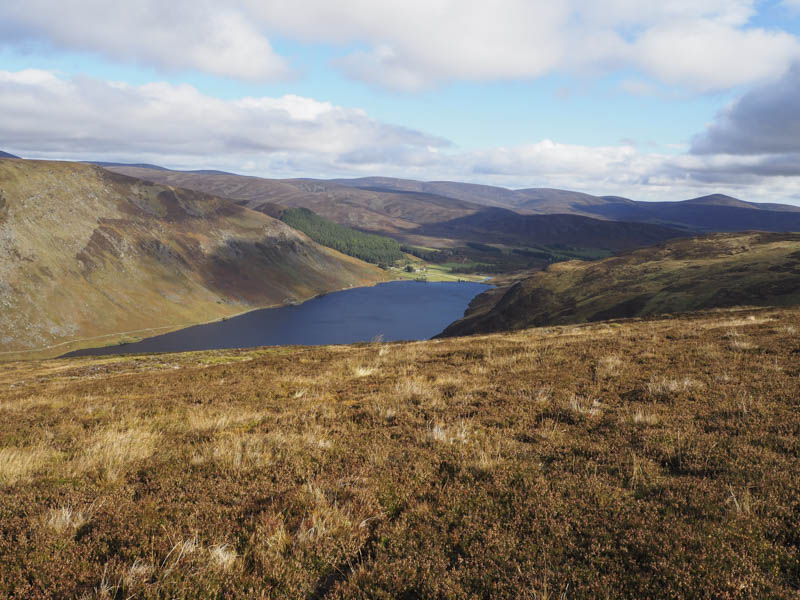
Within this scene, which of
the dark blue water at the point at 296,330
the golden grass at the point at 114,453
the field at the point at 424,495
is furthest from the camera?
the dark blue water at the point at 296,330

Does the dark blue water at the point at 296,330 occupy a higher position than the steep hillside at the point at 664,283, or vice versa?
the steep hillside at the point at 664,283

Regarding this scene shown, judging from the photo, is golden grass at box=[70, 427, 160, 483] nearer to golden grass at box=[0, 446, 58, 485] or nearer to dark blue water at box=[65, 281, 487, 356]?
golden grass at box=[0, 446, 58, 485]

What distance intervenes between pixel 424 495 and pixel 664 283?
314ft

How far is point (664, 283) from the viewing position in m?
82.9

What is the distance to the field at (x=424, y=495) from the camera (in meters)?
4.34

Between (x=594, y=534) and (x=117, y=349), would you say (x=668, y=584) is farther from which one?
(x=117, y=349)

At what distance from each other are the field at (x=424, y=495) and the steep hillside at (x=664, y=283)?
66.1m

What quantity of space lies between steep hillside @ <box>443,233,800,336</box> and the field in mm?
66092

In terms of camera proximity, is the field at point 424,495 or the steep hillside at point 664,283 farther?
the steep hillside at point 664,283

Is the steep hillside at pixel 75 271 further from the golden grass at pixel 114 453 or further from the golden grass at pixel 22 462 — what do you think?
the golden grass at pixel 114 453

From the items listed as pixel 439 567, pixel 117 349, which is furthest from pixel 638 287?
pixel 117 349

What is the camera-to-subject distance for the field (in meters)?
4.34

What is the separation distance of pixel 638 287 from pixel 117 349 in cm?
16013

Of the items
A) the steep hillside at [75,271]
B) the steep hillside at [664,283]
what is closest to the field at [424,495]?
the steep hillside at [664,283]
